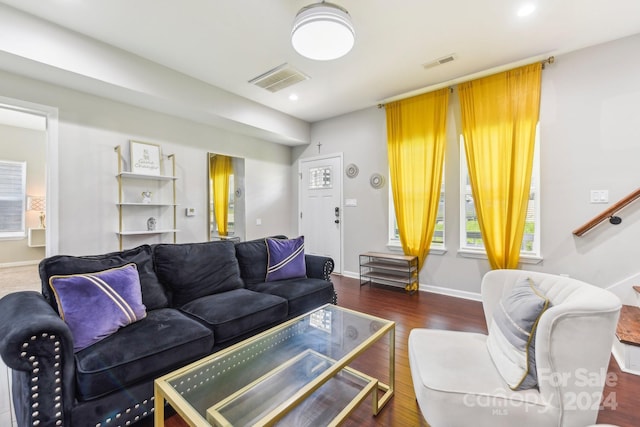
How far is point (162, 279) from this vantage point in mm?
2199

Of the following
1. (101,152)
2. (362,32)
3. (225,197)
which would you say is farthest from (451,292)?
(101,152)

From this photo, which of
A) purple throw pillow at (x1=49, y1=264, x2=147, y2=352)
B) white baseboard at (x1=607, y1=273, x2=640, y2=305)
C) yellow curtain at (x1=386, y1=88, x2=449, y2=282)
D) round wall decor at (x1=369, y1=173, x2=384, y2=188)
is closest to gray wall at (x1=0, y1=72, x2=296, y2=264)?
purple throw pillow at (x1=49, y1=264, x2=147, y2=352)

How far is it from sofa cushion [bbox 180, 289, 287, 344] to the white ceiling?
2.39 metres

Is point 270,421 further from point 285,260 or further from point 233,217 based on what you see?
point 233,217

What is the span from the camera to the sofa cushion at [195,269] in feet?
7.25

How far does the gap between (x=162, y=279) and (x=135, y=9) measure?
2241mm

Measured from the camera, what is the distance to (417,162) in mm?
3895

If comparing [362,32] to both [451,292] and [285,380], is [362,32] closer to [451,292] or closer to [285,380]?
[285,380]

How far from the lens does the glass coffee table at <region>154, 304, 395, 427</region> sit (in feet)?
3.76

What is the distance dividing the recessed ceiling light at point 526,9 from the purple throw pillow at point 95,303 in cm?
366

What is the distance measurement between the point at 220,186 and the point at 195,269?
2.29 metres

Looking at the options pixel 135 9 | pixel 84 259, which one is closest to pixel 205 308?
pixel 84 259

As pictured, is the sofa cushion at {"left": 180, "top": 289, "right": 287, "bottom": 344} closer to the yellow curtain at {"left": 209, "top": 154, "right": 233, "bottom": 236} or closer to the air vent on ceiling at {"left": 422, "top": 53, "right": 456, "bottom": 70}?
the yellow curtain at {"left": 209, "top": 154, "right": 233, "bottom": 236}

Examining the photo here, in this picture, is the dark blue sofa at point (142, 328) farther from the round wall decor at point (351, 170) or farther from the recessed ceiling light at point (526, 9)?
the recessed ceiling light at point (526, 9)
